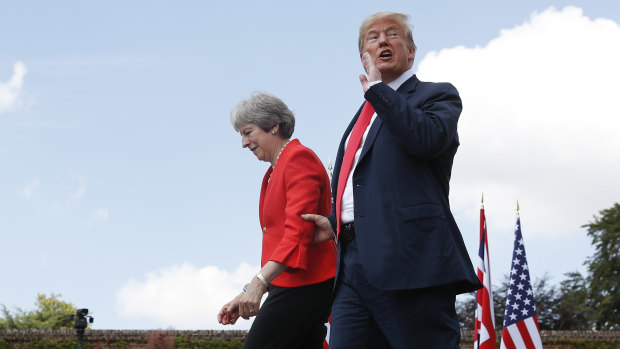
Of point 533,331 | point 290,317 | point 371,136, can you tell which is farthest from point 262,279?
point 533,331

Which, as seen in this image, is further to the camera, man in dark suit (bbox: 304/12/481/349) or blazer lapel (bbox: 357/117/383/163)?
blazer lapel (bbox: 357/117/383/163)

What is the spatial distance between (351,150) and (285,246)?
0.61m

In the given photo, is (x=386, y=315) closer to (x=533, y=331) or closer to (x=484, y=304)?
(x=484, y=304)

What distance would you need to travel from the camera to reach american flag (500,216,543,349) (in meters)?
9.70

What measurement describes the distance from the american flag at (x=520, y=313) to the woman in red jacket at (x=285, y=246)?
6617 mm

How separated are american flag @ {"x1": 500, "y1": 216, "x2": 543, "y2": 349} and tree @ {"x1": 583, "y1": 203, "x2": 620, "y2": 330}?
83.0 feet

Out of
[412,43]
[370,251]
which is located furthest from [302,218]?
[412,43]

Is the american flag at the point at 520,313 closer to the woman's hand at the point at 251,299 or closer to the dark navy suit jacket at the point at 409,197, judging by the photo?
the woman's hand at the point at 251,299

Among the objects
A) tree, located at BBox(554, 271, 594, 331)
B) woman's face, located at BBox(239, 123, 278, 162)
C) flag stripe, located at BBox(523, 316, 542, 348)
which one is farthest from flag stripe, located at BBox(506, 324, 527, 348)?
tree, located at BBox(554, 271, 594, 331)

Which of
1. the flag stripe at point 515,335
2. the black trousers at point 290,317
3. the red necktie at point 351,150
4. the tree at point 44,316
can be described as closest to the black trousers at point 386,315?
the red necktie at point 351,150

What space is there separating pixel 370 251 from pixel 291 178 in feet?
2.99

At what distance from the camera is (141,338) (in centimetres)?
1477

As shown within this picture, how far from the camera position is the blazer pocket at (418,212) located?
270 cm

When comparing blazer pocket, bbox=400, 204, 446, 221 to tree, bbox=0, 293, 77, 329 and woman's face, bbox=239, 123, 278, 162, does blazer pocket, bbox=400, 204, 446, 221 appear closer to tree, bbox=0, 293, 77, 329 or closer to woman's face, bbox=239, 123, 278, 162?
woman's face, bbox=239, 123, 278, 162
